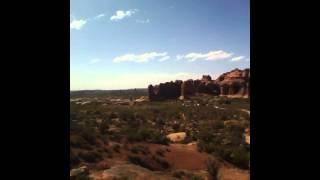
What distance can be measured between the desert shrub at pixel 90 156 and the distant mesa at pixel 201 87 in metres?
48.1

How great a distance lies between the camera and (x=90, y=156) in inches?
492

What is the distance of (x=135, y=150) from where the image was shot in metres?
14.0

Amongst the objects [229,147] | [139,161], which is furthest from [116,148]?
[229,147]

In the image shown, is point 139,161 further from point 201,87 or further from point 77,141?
point 201,87

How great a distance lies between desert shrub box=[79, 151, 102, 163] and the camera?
12.3 m

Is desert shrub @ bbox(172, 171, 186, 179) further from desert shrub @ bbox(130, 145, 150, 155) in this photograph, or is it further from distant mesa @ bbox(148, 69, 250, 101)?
distant mesa @ bbox(148, 69, 250, 101)

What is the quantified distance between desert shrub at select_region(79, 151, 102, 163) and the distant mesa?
158ft

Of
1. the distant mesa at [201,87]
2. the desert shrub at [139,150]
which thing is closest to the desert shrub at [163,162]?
the desert shrub at [139,150]

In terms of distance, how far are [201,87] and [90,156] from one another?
178 feet

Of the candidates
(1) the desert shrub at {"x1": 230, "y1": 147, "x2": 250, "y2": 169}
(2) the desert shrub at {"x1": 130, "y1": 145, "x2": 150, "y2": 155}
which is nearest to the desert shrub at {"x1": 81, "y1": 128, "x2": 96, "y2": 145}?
(2) the desert shrub at {"x1": 130, "y1": 145, "x2": 150, "y2": 155}

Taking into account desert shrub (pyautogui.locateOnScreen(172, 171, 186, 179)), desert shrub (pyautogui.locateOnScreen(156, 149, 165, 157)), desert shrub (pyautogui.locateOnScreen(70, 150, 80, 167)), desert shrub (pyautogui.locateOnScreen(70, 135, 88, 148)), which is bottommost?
desert shrub (pyautogui.locateOnScreen(172, 171, 186, 179))
